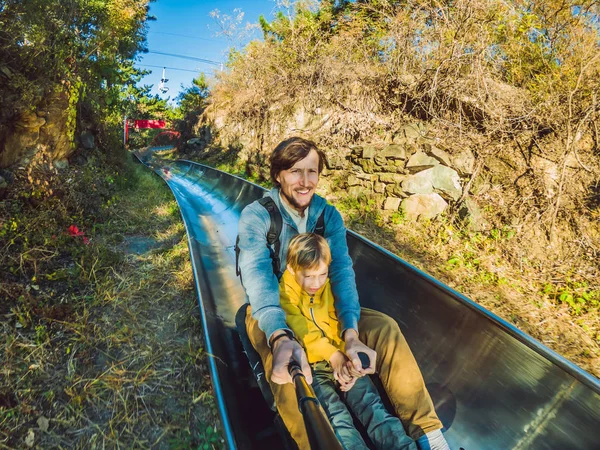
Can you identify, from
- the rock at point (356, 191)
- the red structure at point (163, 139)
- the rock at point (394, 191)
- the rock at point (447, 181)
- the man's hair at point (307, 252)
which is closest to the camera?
the man's hair at point (307, 252)

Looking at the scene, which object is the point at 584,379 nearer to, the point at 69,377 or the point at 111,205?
the point at 69,377

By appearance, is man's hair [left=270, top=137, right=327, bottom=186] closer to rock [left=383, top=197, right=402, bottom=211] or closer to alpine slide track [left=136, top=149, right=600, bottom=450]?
alpine slide track [left=136, top=149, right=600, bottom=450]

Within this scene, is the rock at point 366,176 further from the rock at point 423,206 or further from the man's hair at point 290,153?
the man's hair at point 290,153

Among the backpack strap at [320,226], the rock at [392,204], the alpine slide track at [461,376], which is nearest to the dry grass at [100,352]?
the alpine slide track at [461,376]

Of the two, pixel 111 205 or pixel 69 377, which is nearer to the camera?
pixel 69 377

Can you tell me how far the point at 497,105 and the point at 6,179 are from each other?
7.20m

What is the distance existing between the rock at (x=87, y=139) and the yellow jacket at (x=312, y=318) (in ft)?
21.2

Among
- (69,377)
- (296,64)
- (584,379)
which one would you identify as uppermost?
(296,64)

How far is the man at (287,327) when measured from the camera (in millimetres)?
1453

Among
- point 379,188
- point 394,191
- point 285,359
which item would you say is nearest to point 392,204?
point 394,191

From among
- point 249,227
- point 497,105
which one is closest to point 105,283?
point 249,227

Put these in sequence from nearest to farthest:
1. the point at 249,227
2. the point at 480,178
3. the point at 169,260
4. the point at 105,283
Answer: the point at 249,227 → the point at 105,283 → the point at 169,260 → the point at 480,178

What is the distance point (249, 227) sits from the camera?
1.77 m

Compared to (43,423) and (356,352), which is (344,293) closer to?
(356,352)
